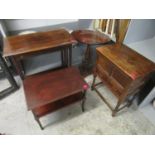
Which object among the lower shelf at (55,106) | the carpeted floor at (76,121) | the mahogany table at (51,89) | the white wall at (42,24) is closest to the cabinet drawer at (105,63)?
the mahogany table at (51,89)

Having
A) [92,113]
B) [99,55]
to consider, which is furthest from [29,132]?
[99,55]

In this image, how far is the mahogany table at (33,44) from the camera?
1205 mm

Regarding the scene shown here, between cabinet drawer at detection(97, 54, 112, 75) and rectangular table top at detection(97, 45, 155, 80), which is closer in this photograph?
rectangular table top at detection(97, 45, 155, 80)

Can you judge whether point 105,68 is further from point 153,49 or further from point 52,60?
point 52,60

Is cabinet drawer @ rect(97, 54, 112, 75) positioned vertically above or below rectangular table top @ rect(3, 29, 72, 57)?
below

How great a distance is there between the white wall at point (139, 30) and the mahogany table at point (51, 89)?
74 cm

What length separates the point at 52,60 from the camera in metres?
1.90

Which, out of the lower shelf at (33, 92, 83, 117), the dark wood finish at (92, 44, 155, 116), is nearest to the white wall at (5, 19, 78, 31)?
the dark wood finish at (92, 44, 155, 116)

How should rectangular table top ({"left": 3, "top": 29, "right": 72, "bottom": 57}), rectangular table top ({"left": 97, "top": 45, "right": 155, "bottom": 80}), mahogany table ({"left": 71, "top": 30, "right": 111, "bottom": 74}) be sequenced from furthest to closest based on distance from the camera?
mahogany table ({"left": 71, "top": 30, "right": 111, "bottom": 74}), rectangular table top ({"left": 3, "top": 29, "right": 72, "bottom": 57}), rectangular table top ({"left": 97, "top": 45, "right": 155, "bottom": 80})

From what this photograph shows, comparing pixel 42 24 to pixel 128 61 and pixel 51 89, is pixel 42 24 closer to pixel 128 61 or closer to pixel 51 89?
pixel 51 89

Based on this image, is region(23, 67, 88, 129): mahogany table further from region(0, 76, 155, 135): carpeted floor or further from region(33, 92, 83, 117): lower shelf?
region(0, 76, 155, 135): carpeted floor

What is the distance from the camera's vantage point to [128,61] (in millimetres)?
1142

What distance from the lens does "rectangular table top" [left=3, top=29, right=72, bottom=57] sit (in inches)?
47.4
